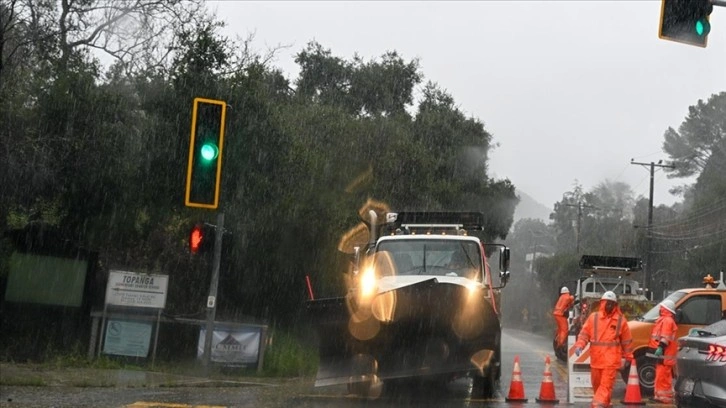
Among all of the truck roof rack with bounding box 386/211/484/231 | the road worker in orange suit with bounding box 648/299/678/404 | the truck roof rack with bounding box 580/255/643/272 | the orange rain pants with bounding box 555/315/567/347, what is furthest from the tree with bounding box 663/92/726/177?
the road worker in orange suit with bounding box 648/299/678/404

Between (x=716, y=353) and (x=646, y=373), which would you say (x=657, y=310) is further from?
(x=716, y=353)

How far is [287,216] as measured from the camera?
80.9 ft

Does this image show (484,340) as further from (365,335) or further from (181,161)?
(181,161)

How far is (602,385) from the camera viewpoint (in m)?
11.8

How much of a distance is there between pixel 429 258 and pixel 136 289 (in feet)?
23.9

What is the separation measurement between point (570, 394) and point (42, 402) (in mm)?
7494

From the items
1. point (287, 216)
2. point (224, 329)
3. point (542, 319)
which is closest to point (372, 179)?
point (287, 216)

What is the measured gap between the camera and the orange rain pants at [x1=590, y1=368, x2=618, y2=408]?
38.3 ft

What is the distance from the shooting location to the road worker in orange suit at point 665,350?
548 inches

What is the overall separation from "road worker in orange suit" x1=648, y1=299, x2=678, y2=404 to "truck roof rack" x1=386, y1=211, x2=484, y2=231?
451cm

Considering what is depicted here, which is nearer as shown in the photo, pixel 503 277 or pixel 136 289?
pixel 503 277

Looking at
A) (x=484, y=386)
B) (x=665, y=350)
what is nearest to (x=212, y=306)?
(x=484, y=386)

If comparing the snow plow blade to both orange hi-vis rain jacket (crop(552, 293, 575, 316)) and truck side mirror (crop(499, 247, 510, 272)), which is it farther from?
orange hi-vis rain jacket (crop(552, 293, 575, 316))

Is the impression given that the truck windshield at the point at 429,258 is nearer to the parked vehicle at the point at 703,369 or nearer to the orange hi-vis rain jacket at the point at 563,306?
the parked vehicle at the point at 703,369
